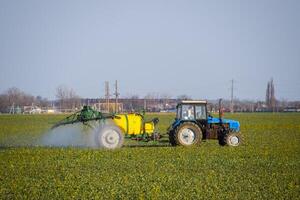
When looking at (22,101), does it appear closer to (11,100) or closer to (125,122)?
(11,100)

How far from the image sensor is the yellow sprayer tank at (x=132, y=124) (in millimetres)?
25531

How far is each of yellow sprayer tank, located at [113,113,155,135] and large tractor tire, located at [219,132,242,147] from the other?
11.0 feet

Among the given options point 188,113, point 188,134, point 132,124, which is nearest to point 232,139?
point 188,134

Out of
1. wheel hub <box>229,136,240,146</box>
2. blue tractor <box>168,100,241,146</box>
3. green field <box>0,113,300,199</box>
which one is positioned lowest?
green field <box>0,113,300,199</box>

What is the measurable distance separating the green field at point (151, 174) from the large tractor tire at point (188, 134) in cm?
94

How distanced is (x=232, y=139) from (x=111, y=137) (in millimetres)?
5592

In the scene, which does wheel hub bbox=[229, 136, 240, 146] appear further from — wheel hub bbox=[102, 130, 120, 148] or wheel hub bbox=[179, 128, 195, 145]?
wheel hub bbox=[102, 130, 120, 148]

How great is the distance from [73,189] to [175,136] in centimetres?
1140

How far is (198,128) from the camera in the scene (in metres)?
25.2

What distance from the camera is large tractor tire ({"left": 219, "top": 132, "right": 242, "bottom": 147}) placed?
25859 millimetres

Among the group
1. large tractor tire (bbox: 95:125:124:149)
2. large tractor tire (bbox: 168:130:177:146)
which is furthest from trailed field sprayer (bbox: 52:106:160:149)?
large tractor tire (bbox: 168:130:177:146)

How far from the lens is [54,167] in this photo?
18781mm

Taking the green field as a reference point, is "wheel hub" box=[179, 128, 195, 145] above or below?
above

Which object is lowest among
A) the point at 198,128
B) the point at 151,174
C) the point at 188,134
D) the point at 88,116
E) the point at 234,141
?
the point at 151,174
